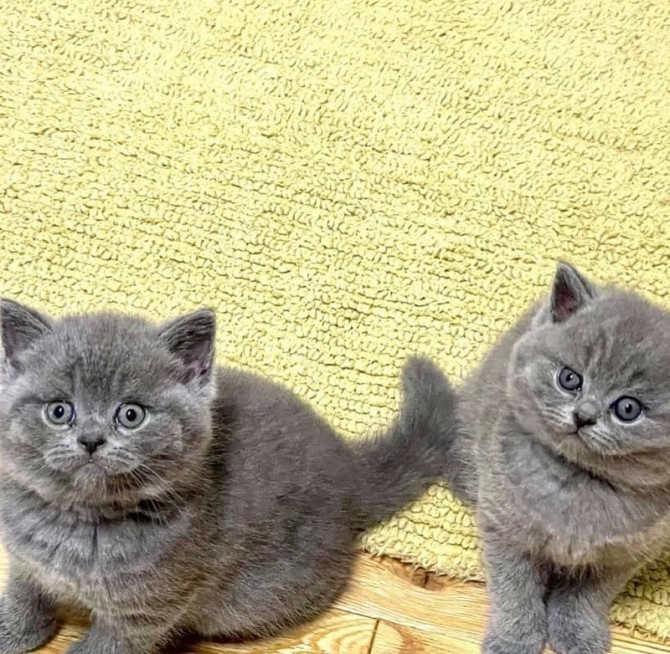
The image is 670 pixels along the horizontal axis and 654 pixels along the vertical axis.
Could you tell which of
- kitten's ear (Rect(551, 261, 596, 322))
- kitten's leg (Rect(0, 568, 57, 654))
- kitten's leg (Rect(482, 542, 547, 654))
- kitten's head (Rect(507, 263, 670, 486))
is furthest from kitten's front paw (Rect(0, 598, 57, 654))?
kitten's ear (Rect(551, 261, 596, 322))

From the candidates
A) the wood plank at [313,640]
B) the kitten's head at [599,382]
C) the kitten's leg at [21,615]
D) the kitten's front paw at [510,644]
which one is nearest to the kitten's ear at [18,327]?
the kitten's leg at [21,615]

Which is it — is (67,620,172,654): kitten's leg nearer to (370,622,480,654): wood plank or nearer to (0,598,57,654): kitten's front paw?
(0,598,57,654): kitten's front paw

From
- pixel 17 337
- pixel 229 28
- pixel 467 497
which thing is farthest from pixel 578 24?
pixel 17 337

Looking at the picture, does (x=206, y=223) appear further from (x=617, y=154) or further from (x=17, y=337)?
(x=617, y=154)

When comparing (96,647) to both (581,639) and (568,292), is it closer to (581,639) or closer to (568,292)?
(581,639)

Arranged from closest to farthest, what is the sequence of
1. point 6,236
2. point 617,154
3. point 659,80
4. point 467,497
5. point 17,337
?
point 17,337, point 467,497, point 6,236, point 617,154, point 659,80

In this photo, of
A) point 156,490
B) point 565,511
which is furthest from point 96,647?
point 565,511

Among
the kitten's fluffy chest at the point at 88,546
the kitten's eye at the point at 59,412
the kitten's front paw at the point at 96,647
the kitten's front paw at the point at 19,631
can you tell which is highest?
the kitten's eye at the point at 59,412

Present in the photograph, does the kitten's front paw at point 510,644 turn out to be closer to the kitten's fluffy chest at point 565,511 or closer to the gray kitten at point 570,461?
the gray kitten at point 570,461
